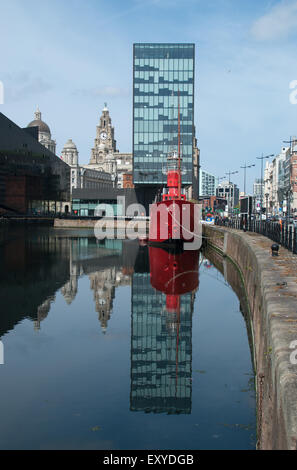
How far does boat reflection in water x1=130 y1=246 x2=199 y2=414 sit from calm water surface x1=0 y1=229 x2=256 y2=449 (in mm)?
48

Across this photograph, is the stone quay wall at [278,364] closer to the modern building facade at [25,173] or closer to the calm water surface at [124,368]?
the calm water surface at [124,368]

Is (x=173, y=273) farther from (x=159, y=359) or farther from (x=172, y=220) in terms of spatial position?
(x=159, y=359)

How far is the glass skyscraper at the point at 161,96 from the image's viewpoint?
98.8 metres

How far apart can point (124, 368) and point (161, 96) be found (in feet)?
290

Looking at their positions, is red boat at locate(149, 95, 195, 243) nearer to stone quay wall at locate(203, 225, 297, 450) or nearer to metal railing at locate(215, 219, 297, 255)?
metal railing at locate(215, 219, 297, 255)

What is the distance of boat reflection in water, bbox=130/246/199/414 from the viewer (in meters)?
14.6

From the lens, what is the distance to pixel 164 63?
324 ft

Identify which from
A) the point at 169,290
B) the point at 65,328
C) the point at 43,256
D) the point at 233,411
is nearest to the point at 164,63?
the point at 43,256

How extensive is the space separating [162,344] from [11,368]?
6031 mm

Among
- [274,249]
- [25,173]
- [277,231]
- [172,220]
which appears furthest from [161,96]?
[274,249]

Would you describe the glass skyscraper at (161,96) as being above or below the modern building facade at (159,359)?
above

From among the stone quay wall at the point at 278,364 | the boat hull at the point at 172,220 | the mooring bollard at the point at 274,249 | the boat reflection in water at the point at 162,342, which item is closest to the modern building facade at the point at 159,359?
the boat reflection in water at the point at 162,342

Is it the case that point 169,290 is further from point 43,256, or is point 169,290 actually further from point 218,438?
point 43,256

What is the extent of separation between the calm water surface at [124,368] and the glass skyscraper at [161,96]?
2755 inches
